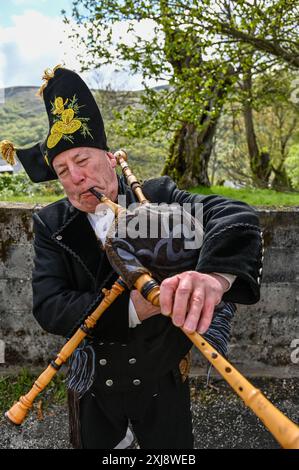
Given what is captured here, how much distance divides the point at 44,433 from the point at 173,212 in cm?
252

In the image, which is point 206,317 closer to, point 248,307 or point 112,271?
point 112,271

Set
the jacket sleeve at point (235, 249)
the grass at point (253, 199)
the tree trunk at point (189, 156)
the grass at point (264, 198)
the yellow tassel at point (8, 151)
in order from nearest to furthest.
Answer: the jacket sleeve at point (235, 249) → the yellow tassel at point (8, 151) → the grass at point (253, 199) → the grass at point (264, 198) → the tree trunk at point (189, 156)

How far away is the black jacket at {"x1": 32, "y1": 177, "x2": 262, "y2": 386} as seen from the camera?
1.53m

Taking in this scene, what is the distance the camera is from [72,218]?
6.35 ft

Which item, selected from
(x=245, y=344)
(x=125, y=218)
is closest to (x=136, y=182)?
(x=125, y=218)

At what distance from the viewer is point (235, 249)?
59.8 inches

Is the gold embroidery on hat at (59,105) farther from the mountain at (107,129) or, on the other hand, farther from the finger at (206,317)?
the finger at (206,317)

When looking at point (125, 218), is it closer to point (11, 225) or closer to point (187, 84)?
point (11, 225)

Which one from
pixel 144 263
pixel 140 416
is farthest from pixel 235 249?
pixel 140 416

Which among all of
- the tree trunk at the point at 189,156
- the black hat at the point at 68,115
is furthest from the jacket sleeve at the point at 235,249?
the tree trunk at the point at 189,156

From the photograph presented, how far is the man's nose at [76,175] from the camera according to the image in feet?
5.75

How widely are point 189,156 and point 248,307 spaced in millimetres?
4004

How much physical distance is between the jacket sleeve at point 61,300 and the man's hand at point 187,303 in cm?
50

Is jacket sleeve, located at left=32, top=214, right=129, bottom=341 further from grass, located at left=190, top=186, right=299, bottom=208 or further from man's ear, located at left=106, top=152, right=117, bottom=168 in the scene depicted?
grass, located at left=190, top=186, right=299, bottom=208
